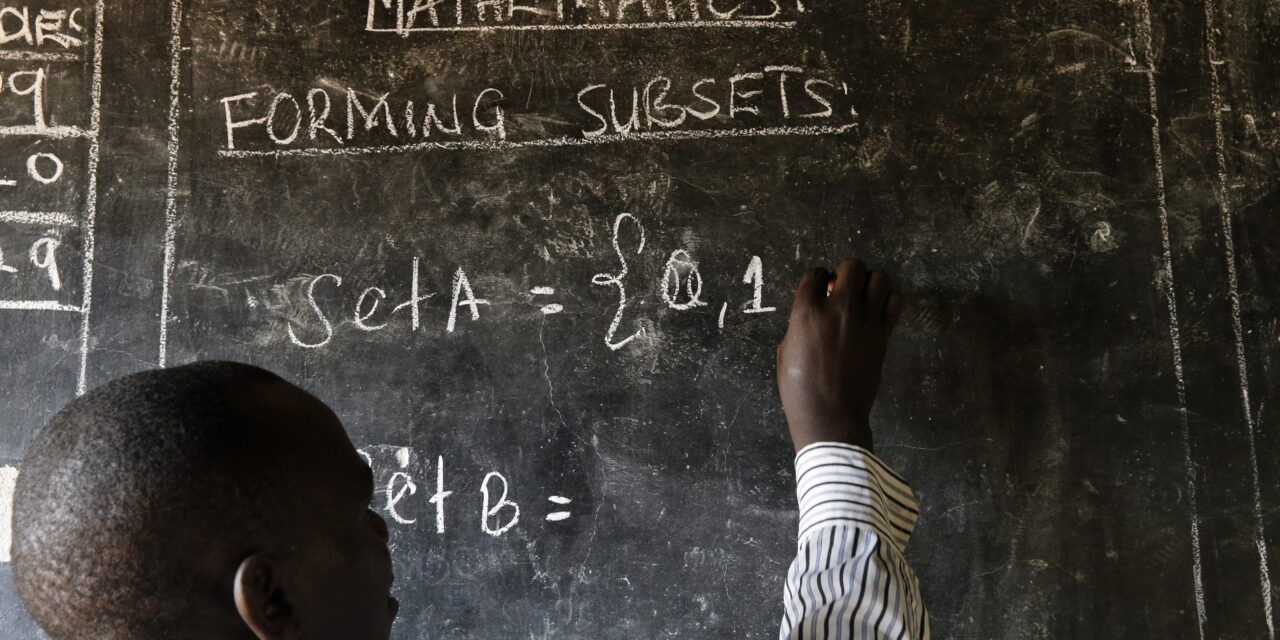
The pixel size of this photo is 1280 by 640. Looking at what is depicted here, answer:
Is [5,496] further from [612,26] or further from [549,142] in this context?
[612,26]

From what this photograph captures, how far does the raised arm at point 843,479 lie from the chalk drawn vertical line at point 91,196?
1497mm

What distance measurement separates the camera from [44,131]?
2.13 m

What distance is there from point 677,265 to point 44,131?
1.44 meters

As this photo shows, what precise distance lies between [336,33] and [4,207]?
0.82 metres

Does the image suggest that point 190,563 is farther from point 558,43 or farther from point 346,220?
point 558,43

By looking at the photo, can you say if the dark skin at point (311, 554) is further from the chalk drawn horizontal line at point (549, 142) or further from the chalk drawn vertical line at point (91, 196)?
the chalk drawn vertical line at point (91, 196)

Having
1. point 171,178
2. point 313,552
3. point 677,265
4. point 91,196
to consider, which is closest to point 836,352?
point 677,265

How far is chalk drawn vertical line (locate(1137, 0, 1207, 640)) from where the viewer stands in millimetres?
1988

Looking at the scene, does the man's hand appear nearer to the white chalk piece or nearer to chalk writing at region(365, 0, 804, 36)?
the white chalk piece

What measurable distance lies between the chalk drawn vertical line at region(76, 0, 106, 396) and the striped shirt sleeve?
156cm

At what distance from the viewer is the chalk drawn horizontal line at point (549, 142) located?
A: 6.82 feet

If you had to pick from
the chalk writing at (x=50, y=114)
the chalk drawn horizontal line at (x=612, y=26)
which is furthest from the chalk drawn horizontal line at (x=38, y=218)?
the chalk drawn horizontal line at (x=612, y=26)

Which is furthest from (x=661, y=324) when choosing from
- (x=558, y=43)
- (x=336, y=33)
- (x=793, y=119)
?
(x=336, y=33)

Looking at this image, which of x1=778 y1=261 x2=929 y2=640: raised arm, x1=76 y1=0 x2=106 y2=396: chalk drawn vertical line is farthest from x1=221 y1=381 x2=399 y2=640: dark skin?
x1=76 y1=0 x2=106 y2=396: chalk drawn vertical line
